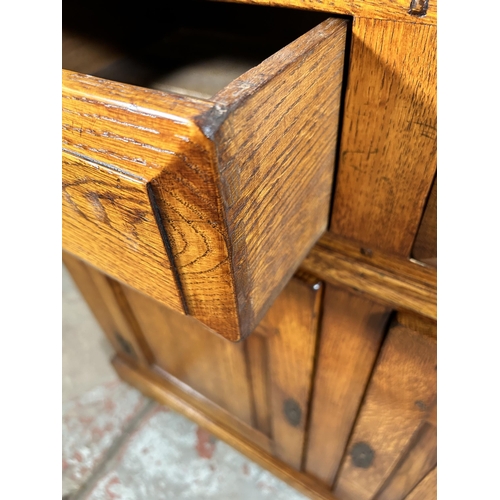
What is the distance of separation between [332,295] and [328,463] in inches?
17.1

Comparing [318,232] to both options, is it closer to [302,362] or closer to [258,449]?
[302,362]

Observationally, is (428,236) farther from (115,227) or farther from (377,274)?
(115,227)

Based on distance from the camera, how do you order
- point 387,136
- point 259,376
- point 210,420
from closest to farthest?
point 387,136 < point 259,376 < point 210,420

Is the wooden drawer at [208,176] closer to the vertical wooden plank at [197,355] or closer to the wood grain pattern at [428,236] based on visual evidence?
the wood grain pattern at [428,236]

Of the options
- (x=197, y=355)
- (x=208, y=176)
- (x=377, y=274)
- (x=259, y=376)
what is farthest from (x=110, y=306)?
(x=208, y=176)

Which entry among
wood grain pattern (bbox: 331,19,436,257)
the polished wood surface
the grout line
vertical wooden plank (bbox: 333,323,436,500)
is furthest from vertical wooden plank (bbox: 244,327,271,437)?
the grout line

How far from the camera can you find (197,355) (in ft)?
2.41

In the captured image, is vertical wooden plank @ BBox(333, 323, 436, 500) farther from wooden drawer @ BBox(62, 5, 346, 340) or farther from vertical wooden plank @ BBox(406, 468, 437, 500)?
wooden drawer @ BBox(62, 5, 346, 340)

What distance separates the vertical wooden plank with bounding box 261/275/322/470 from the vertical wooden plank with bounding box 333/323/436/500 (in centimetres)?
8

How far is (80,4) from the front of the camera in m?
0.39

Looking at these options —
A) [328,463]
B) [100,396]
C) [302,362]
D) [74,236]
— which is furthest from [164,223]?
[100,396]

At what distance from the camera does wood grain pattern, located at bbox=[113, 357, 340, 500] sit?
842mm

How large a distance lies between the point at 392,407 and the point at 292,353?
0.13 m

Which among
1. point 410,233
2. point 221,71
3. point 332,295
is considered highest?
point 221,71
